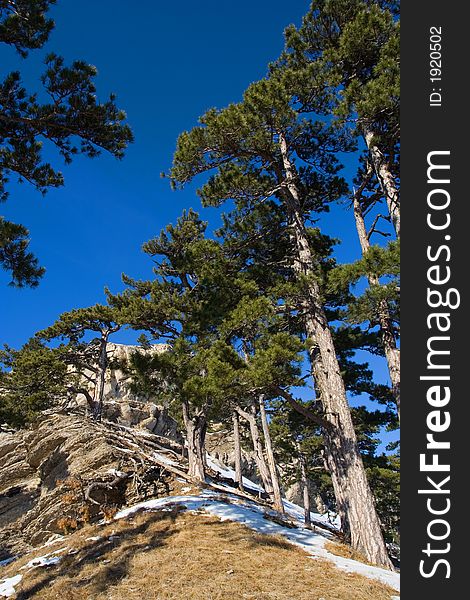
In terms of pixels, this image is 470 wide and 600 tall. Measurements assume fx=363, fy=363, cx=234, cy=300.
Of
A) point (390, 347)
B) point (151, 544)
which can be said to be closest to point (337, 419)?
point (390, 347)

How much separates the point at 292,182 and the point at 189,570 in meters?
10.5

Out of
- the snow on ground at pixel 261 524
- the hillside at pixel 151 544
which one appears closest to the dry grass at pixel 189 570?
the hillside at pixel 151 544

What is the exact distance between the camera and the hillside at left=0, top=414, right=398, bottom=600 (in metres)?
5.10

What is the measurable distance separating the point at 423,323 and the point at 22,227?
277 inches

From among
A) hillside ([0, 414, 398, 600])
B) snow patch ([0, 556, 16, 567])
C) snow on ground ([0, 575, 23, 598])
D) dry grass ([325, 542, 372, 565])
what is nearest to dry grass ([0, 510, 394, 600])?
hillside ([0, 414, 398, 600])

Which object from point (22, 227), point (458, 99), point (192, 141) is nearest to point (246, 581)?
point (458, 99)

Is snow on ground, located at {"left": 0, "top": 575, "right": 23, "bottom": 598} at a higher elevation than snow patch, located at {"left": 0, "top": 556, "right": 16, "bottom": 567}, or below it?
higher

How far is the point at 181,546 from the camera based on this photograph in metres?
6.66

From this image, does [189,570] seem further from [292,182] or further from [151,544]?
[292,182]

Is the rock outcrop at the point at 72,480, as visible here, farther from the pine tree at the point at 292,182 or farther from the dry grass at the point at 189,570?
the pine tree at the point at 292,182

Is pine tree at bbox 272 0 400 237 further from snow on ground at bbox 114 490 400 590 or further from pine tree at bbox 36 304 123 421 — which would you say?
pine tree at bbox 36 304 123 421

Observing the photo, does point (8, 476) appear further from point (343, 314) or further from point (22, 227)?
point (343, 314)

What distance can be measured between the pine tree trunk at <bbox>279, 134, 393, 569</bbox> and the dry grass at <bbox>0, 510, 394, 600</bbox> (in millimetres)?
1845

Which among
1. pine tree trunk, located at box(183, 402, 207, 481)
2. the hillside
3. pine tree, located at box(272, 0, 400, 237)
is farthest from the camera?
pine tree trunk, located at box(183, 402, 207, 481)
